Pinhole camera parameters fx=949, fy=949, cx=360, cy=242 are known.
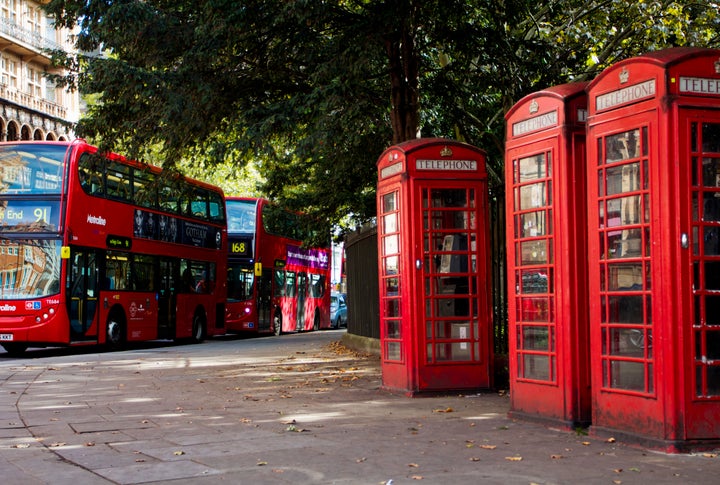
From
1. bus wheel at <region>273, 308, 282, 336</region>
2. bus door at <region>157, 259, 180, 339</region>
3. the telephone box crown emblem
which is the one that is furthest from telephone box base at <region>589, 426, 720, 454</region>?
bus wheel at <region>273, 308, 282, 336</region>

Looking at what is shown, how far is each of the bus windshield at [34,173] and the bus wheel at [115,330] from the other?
3.48 metres

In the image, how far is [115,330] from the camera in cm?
2077

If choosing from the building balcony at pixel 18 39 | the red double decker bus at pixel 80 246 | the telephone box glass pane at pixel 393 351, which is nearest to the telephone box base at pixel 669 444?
the telephone box glass pane at pixel 393 351

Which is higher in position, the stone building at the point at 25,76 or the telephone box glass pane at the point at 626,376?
the stone building at the point at 25,76

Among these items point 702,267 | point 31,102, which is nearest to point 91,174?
point 702,267

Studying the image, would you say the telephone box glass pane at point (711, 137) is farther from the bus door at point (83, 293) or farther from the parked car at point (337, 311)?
the parked car at point (337, 311)

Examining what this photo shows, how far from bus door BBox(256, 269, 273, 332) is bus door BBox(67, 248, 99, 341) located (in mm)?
9409

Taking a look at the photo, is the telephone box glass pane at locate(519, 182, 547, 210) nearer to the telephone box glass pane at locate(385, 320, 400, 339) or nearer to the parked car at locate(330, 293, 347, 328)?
the telephone box glass pane at locate(385, 320, 400, 339)

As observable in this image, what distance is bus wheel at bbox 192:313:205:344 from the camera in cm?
2546

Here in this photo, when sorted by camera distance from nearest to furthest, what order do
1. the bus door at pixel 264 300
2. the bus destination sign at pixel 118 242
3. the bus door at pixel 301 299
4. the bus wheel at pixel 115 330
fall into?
the bus destination sign at pixel 118 242 → the bus wheel at pixel 115 330 → the bus door at pixel 264 300 → the bus door at pixel 301 299

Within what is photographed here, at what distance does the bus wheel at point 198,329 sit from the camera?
25458mm

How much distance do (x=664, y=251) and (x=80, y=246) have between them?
14691mm

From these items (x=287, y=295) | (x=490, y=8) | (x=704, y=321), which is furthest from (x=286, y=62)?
(x=287, y=295)

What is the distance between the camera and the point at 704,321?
6473mm
